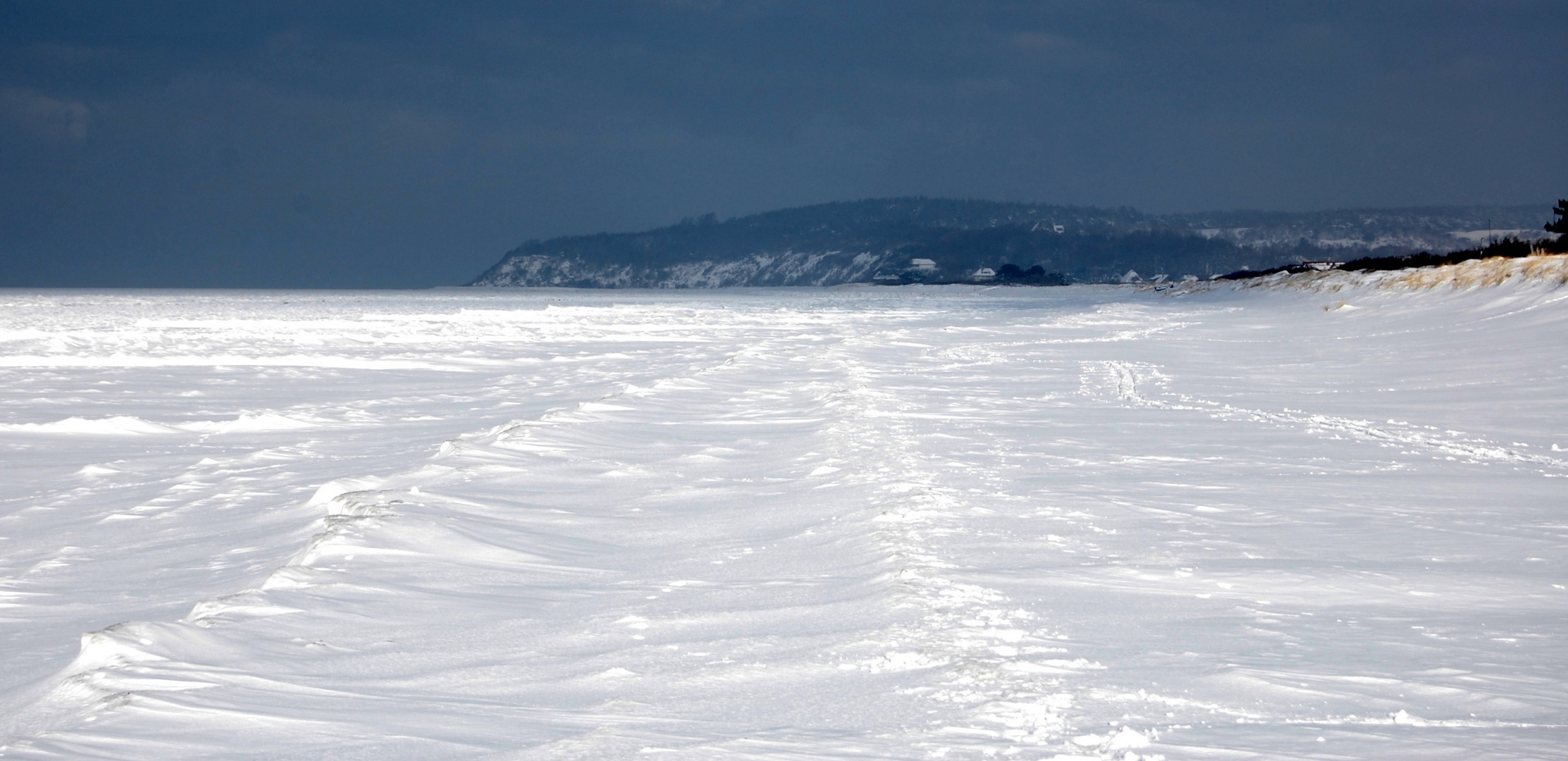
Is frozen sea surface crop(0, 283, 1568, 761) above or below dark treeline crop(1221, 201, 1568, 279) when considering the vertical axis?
below

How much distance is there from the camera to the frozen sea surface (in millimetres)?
3336

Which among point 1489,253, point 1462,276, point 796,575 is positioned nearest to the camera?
point 796,575

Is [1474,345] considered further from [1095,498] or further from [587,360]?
[587,360]

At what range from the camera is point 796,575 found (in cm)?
512

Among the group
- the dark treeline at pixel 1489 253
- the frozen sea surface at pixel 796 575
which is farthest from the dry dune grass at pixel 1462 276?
the frozen sea surface at pixel 796 575

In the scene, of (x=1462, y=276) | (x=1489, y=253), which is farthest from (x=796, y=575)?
(x=1489, y=253)

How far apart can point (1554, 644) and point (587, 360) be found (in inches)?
645

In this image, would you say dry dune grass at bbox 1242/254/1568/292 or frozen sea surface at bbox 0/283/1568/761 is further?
dry dune grass at bbox 1242/254/1568/292

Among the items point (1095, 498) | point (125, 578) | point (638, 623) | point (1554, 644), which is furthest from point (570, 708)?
point (1095, 498)

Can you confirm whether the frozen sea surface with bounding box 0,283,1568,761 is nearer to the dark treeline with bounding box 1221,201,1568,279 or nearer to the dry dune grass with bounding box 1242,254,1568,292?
the dry dune grass with bounding box 1242,254,1568,292

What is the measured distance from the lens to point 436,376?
1600 cm

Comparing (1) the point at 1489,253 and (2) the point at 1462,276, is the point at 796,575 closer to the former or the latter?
(2) the point at 1462,276

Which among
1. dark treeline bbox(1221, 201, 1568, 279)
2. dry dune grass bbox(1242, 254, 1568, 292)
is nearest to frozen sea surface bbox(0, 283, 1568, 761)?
dry dune grass bbox(1242, 254, 1568, 292)

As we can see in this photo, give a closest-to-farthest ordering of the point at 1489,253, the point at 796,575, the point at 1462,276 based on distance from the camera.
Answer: the point at 796,575
the point at 1462,276
the point at 1489,253
